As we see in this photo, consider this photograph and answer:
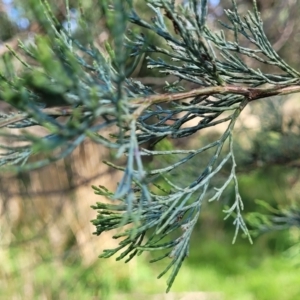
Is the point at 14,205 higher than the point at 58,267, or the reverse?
the point at 14,205

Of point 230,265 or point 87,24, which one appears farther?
point 230,265

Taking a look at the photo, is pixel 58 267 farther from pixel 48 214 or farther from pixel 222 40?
pixel 222 40

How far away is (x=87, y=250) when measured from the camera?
279 cm

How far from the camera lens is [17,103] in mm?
335

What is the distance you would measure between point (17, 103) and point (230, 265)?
108 inches

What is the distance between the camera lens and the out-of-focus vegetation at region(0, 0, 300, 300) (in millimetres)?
2270

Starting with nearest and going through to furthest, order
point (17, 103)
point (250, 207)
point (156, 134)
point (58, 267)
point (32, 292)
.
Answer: point (17, 103), point (156, 134), point (32, 292), point (58, 267), point (250, 207)

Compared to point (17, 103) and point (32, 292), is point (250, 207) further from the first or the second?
point (17, 103)

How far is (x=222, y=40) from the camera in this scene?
62cm

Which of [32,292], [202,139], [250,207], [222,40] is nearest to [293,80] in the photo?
[222,40]

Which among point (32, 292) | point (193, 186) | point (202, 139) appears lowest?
point (32, 292)

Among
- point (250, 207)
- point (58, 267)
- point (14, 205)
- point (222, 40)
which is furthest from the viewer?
point (250, 207)

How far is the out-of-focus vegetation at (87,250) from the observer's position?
227 centimetres

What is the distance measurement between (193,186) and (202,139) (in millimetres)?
1417
